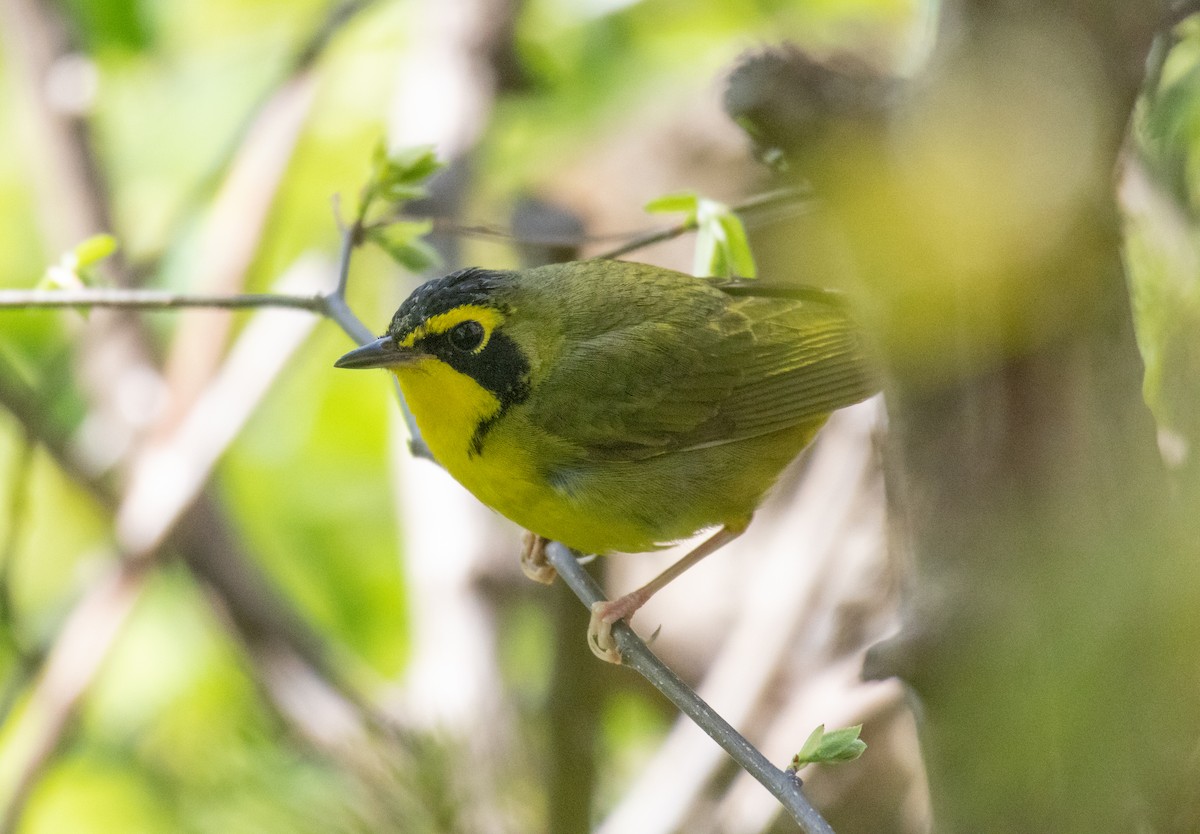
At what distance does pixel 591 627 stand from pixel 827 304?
112 centimetres

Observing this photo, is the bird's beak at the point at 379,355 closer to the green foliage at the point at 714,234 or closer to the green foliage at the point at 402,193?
the green foliage at the point at 402,193

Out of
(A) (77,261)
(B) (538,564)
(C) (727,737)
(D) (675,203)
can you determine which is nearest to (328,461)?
(B) (538,564)

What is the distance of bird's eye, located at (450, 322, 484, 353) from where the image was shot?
116 inches

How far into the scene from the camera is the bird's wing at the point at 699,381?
3076 millimetres

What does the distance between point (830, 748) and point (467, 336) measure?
139cm

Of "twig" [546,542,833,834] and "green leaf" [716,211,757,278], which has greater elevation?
"green leaf" [716,211,757,278]

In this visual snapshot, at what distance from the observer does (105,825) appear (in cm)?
486

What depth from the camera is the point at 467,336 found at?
2971 mm

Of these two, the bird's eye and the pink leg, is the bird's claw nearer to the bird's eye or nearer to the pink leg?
the pink leg

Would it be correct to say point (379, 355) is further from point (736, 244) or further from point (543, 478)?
point (736, 244)

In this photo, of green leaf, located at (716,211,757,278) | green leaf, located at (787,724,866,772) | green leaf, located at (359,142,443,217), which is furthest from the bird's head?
green leaf, located at (787,724,866,772)

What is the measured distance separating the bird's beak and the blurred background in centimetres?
75

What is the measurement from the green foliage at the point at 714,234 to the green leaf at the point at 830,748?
1.10m

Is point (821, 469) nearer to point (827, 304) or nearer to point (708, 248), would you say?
point (827, 304)
